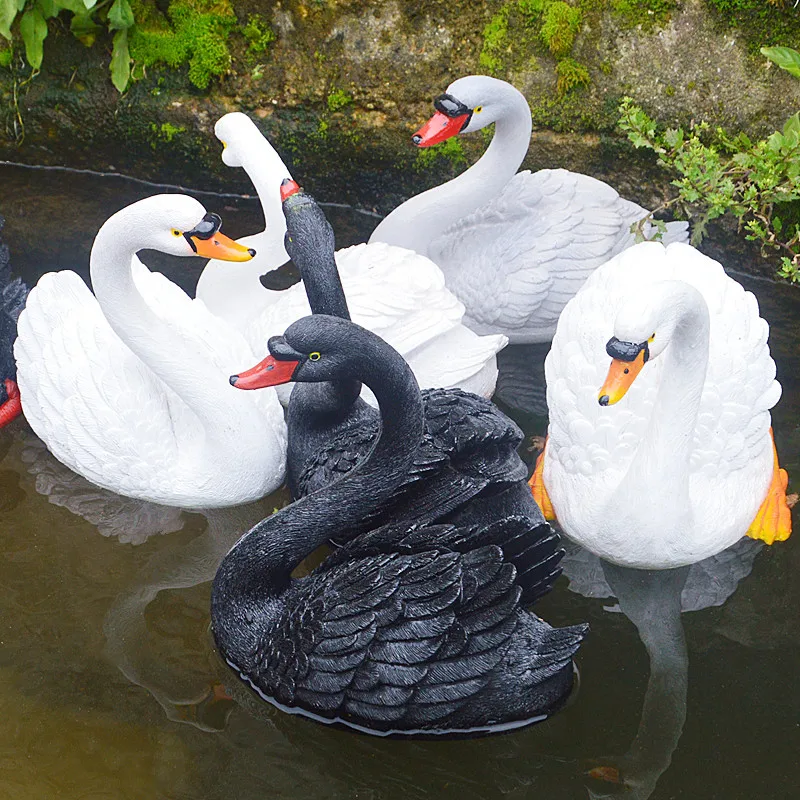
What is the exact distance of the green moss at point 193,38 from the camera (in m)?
6.27

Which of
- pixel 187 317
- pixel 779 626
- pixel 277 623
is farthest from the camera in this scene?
pixel 187 317

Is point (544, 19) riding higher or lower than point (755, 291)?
higher

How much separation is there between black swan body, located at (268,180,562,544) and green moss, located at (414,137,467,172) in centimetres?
200

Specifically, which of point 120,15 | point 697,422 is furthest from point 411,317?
point 120,15

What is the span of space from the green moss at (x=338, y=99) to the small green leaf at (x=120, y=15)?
112 centimetres

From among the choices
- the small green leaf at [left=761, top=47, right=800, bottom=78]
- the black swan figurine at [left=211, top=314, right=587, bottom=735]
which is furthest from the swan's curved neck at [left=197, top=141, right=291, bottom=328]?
the small green leaf at [left=761, top=47, right=800, bottom=78]

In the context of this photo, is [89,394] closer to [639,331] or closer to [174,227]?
[174,227]

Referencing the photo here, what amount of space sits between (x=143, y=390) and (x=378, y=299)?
3.32 feet

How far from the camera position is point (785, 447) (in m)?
4.93

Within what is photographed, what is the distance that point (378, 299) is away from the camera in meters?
4.78

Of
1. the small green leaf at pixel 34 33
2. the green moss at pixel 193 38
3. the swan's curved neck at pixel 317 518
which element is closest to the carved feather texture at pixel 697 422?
the swan's curved neck at pixel 317 518

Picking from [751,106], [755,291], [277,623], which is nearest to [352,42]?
[751,106]

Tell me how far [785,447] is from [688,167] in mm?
1258

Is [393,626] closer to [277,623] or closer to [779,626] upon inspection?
[277,623]
